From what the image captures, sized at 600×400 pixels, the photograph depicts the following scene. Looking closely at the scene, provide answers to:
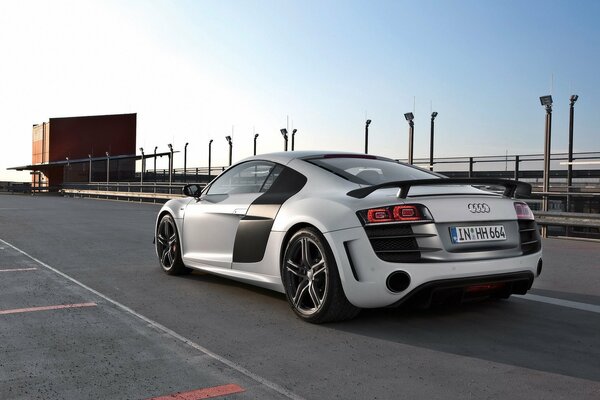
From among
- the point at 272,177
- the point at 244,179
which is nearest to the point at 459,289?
the point at 272,177

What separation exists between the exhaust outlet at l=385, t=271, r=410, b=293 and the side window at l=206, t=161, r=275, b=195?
5.56 ft

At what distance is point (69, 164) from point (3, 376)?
61953 mm

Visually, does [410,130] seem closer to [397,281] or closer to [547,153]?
[547,153]

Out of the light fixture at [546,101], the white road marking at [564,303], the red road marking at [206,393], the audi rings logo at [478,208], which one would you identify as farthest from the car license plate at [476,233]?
the light fixture at [546,101]

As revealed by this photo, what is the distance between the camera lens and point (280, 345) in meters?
3.76

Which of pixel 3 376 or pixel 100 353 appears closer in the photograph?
pixel 3 376

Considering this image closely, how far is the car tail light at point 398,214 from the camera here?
13.0ft

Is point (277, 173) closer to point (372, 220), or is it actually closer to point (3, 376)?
point (372, 220)

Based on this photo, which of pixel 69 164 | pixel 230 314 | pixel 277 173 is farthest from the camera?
pixel 69 164

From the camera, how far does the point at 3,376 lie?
3.13 m

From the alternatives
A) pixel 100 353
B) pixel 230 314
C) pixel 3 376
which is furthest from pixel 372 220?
pixel 3 376

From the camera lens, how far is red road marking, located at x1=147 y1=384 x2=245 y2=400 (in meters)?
2.81

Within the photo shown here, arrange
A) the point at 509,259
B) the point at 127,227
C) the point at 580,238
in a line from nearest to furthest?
the point at 509,259
the point at 580,238
the point at 127,227

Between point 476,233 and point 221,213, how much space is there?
2419 mm
